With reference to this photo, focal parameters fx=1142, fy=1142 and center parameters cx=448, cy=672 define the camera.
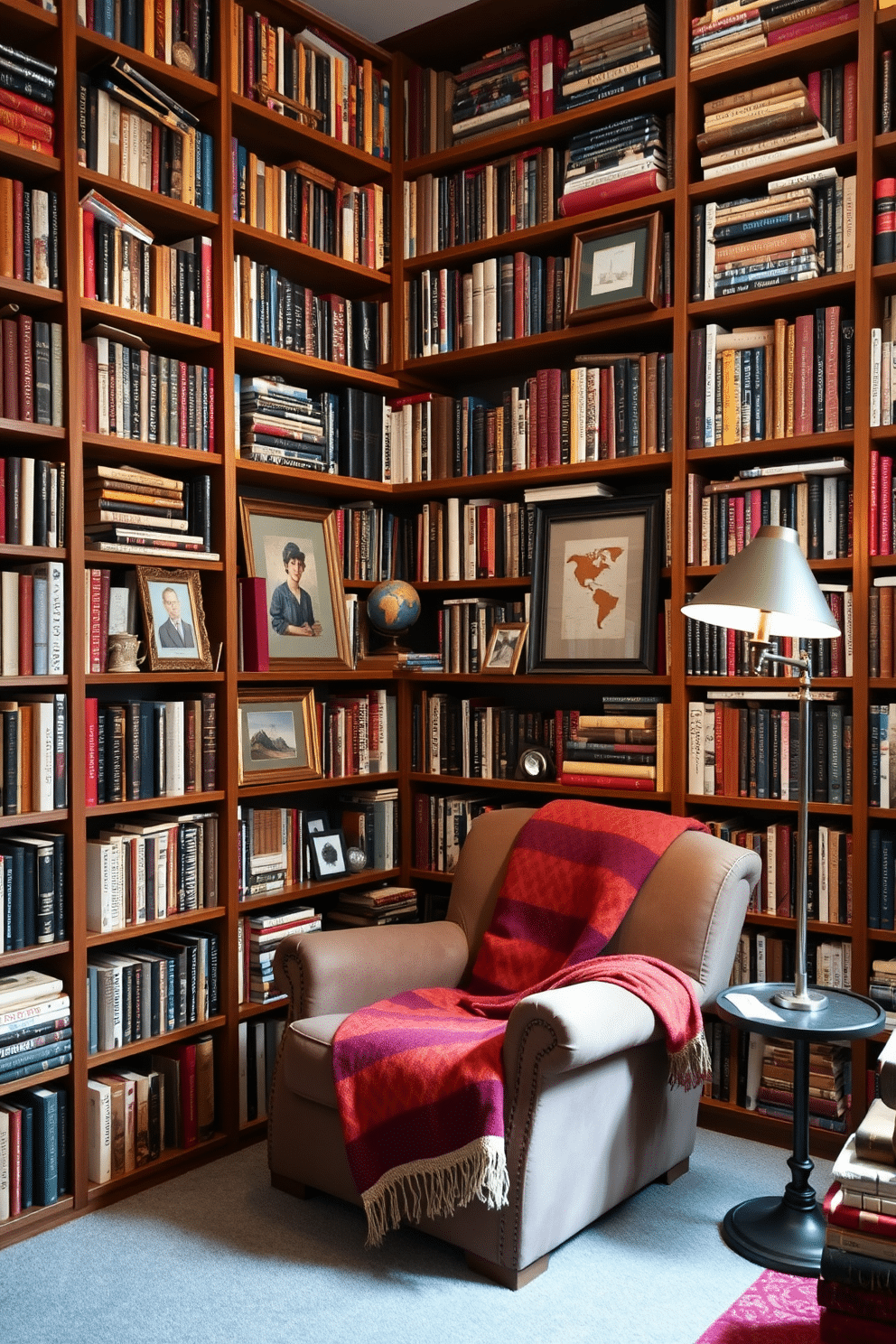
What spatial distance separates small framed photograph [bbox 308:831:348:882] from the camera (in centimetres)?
339

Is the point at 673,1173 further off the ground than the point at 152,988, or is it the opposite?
the point at 152,988

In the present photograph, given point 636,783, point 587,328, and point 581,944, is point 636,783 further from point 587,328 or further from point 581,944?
point 587,328

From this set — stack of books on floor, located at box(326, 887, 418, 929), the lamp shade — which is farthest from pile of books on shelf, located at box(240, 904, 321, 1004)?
the lamp shade

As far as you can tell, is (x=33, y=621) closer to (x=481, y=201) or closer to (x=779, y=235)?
(x=481, y=201)

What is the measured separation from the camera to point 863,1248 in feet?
6.39

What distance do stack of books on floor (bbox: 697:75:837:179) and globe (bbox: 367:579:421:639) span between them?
1.45 meters

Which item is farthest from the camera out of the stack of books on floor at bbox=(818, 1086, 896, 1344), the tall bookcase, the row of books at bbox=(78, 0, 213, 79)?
the row of books at bbox=(78, 0, 213, 79)

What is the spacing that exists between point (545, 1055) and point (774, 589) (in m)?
1.04

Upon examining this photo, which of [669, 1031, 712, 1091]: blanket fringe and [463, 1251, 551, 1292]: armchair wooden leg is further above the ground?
[669, 1031, 712, 1091]: blanket fringe

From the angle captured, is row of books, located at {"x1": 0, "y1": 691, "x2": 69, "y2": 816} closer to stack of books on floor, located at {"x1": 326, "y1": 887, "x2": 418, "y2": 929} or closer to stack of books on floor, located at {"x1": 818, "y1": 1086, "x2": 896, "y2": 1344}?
stack of books on floor, located at {"x1": 326, "y1": 887, "x2": 418, "y2": 929}

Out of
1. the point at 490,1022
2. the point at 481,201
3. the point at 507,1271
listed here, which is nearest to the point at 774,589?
the point at 490,1022

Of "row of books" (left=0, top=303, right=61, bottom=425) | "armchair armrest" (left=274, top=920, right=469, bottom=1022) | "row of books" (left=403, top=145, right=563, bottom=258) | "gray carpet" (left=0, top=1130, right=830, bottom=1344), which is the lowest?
"gray carpet" (left=0, top=1130, right=830, bottom=1344)

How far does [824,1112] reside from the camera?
2844mm

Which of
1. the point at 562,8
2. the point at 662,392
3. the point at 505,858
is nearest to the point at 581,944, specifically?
the point at 505,858
